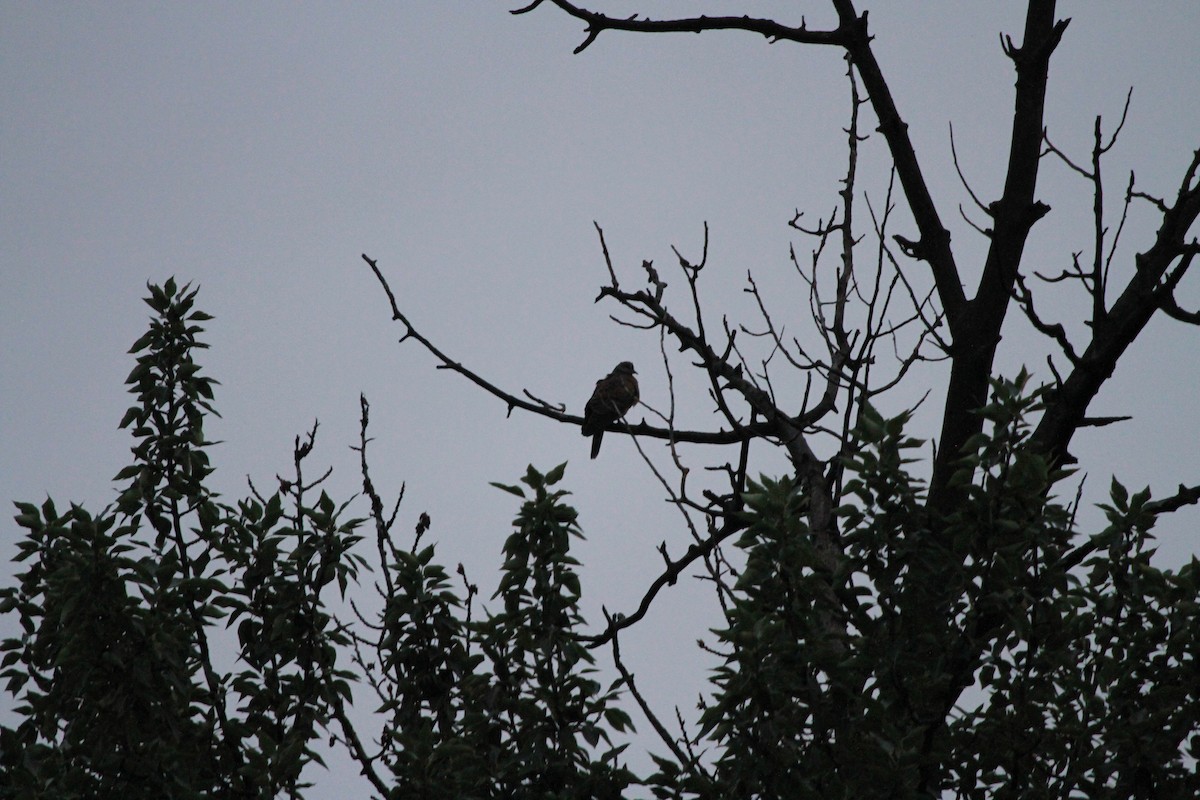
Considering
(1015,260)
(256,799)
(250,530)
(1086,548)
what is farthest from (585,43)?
(256,799)

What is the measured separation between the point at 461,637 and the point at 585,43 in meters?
2.43

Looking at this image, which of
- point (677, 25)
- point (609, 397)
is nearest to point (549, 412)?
point (677, 25)

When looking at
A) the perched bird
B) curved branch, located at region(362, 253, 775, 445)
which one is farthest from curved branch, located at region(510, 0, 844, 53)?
the perched bird

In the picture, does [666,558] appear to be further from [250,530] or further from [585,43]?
[585,43]

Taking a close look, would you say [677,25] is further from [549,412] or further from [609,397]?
[609,397]

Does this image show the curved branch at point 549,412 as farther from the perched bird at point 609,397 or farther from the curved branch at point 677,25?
the perched bird at point 609,397

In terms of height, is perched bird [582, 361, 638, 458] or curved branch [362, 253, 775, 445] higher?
perched bird [582, 361, 638, 458]

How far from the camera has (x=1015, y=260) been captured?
4617 mm

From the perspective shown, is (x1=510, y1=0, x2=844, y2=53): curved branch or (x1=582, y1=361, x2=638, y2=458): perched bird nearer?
(x1=510, y1=0, x2=844, y2=53): curved branch

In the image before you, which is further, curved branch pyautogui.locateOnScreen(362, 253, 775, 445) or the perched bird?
the perched bird

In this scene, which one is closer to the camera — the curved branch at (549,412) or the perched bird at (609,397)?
the curved branch at (549,412)

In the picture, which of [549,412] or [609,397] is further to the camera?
[609,397]

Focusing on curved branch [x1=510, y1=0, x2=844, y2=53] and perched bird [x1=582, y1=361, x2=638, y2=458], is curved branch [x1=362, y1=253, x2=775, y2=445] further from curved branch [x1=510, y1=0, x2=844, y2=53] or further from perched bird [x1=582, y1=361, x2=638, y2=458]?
perched bird [x1=582, y1=361, x2=638, y2=458]

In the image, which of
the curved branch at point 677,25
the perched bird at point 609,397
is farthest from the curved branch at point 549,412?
the perched bird at point 609,397
